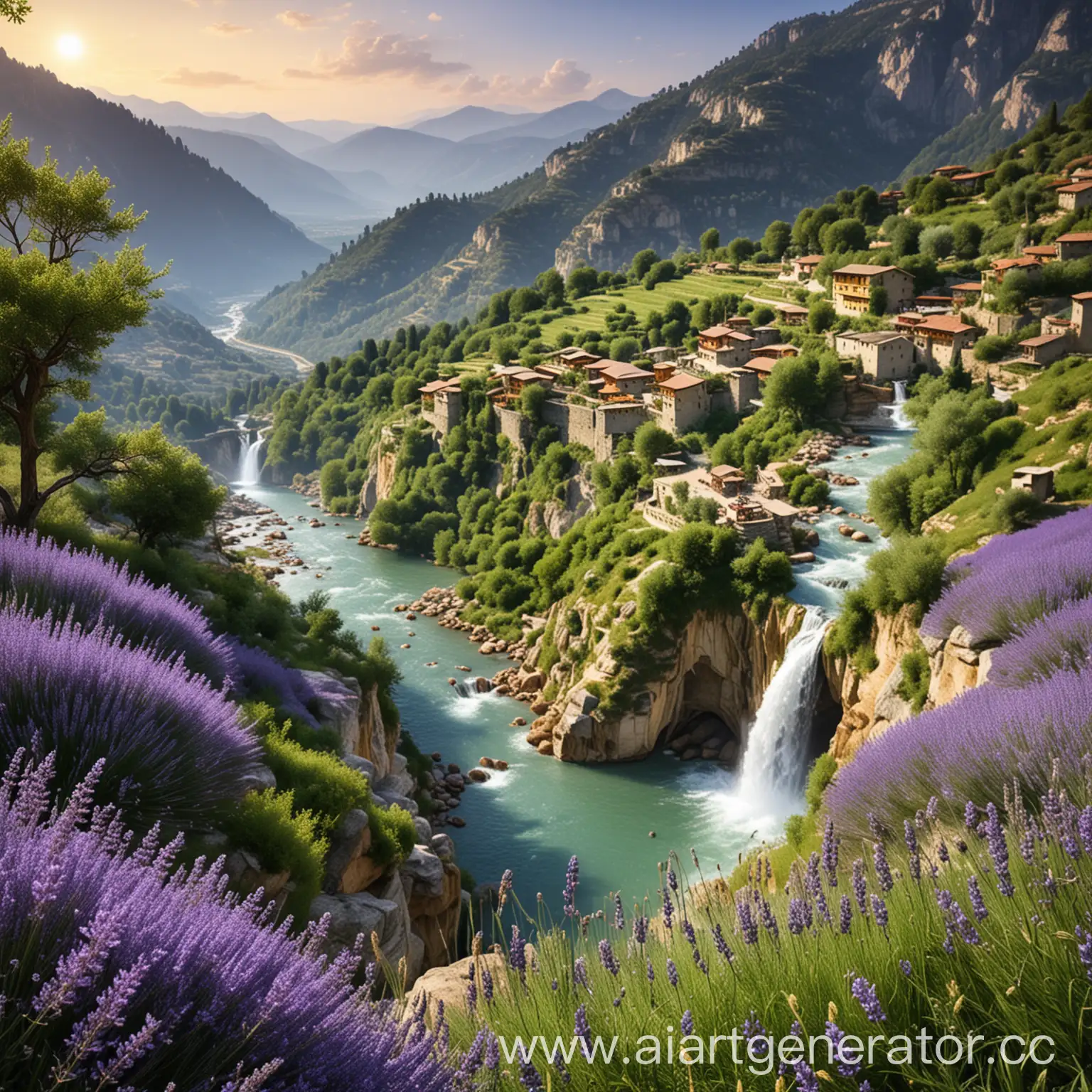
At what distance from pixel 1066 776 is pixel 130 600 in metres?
9.69

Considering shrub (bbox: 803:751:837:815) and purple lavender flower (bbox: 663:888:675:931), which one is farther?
shrub (bbox: 803:751:837:815)

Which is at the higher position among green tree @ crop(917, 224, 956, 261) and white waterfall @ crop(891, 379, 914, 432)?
green tree @ crop(917, 224, 956, 261)

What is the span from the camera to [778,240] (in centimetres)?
9106

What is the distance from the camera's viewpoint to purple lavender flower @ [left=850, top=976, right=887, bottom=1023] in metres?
3.27

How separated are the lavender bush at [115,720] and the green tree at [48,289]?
24.0 feet

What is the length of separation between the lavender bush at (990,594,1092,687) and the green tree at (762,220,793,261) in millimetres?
87618

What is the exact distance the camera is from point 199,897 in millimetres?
4383

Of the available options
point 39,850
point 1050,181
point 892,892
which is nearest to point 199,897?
point 39,850

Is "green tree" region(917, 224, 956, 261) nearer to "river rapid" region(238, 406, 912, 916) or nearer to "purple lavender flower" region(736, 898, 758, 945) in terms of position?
"river rapid" region(238, 406, 912, 916)

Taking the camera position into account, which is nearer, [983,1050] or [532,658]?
[983,1050]

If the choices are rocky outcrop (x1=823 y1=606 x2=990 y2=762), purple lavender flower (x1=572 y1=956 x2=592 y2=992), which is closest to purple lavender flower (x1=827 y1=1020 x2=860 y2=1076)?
purple lavender flower (x1=572 y1=956 x2=592 y2=992)

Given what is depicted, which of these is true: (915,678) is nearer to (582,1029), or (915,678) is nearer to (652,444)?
(582,1029)

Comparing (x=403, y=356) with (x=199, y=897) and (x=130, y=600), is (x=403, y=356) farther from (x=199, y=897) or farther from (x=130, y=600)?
(x=199, y=897)

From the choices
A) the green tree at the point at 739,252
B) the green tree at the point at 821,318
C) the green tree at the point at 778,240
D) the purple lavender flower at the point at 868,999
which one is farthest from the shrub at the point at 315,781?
the green tree at the point at 739,252
